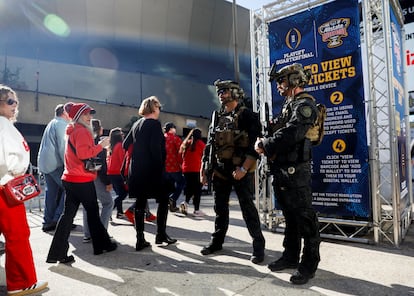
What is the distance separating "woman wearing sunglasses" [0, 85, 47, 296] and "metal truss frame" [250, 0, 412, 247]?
241 cm

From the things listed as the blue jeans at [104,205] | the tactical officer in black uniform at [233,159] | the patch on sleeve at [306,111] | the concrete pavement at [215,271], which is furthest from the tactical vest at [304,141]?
the blue jeans at [104,205]

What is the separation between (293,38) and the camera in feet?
15.8

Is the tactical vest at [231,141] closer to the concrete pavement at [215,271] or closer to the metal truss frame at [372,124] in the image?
the metal truss frame at [372,124]

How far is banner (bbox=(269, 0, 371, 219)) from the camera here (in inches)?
166

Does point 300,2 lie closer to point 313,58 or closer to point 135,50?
point 313,58

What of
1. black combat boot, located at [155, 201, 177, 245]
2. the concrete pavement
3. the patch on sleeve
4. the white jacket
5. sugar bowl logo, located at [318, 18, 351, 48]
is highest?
sugar bowl logo, located at [318, 18, 351, 48]

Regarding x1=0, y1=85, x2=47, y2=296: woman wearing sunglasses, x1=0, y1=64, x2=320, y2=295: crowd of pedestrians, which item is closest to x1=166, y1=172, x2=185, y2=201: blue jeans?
x1=0, y1=64, x2=320, y2=295: crowd of pedestrians

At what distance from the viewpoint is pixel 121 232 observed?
5.10m

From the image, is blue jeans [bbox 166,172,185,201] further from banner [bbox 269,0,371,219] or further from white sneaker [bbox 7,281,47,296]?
white sneaker [bbox 7,281,47,296]

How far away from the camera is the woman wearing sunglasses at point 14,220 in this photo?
2.49m

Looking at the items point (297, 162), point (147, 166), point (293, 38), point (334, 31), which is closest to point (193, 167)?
point (147, 166)

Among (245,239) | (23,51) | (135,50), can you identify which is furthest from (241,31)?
(245,239)

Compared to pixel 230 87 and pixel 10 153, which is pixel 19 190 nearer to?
pixel 10 153

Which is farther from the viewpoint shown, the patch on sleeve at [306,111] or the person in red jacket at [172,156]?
the person in red jacket at [172,156]
